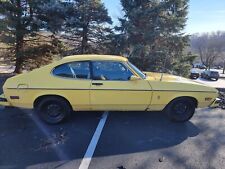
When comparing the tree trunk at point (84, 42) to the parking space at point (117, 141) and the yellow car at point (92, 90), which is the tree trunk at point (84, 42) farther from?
the yellow car at point (92, 90)

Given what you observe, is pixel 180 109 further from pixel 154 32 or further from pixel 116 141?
pixel 154 32

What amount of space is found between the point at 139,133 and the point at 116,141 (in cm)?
60

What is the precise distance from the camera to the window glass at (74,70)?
4.87m

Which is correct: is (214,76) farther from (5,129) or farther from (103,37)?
(5,129)

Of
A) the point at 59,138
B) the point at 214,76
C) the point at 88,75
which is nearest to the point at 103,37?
the point at 88,75

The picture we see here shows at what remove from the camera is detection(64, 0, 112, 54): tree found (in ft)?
42.0

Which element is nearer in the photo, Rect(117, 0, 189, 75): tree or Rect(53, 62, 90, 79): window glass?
Rect(53, 62, 90, 79): window glass

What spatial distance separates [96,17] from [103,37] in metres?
1.28

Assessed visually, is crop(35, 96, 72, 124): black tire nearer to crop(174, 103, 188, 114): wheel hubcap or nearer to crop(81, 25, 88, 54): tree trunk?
crop(174, 103, 188, 114): wheel hubcap

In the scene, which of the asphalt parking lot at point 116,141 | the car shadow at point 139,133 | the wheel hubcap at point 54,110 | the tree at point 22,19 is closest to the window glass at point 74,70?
the wheel hubcap at point 54,110

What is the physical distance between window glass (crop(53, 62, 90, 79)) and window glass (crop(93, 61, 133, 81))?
0.62ft

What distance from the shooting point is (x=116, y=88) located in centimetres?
480

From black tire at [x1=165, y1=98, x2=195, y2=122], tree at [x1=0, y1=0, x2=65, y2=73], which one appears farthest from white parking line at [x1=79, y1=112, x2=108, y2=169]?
tree at [x1=0, y1=0, x2=65, y2=73]

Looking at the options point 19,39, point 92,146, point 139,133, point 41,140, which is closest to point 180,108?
point 139,133
